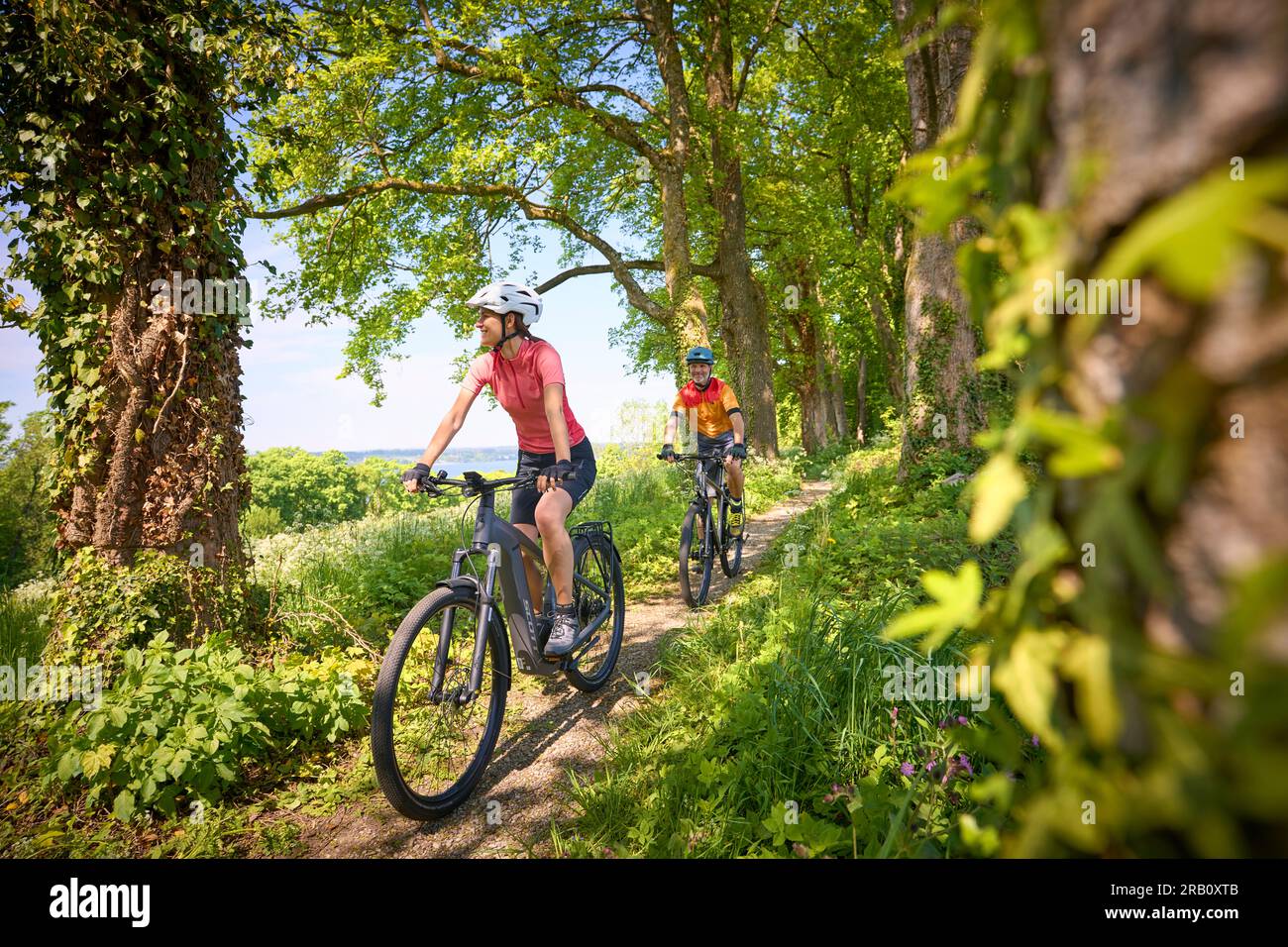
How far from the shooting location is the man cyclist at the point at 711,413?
7.55 m

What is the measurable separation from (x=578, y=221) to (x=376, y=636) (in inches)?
543

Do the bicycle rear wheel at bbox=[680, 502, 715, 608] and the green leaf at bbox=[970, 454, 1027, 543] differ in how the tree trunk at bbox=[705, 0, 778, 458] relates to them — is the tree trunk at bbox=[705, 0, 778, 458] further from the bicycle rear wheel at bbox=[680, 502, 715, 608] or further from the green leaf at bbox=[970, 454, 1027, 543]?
the green leaf at bbox=[970, 454, 1027, 543]

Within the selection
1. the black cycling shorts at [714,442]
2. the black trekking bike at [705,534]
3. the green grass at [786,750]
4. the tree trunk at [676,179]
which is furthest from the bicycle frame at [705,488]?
the tree trunk at [676,179]

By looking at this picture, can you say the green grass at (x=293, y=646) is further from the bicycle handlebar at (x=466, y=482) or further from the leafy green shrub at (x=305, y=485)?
the leafy green shrub at (x=305, y=485)

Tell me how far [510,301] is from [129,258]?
2572 mm

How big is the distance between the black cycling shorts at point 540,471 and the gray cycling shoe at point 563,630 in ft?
2.08

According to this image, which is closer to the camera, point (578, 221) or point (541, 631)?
point (541, 631)

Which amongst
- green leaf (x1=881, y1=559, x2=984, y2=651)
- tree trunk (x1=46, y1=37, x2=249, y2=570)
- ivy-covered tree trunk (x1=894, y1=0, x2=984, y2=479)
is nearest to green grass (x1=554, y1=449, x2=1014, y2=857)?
green leaf (x1=881, y1=559, x2=984, y2=651)

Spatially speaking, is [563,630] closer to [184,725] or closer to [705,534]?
[184,725]

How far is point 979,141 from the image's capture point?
0.99m

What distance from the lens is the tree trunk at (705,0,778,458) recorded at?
49.0ft

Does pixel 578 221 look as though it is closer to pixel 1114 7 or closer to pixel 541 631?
pixel 541 631

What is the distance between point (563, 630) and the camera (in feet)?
Answer: 14.0
